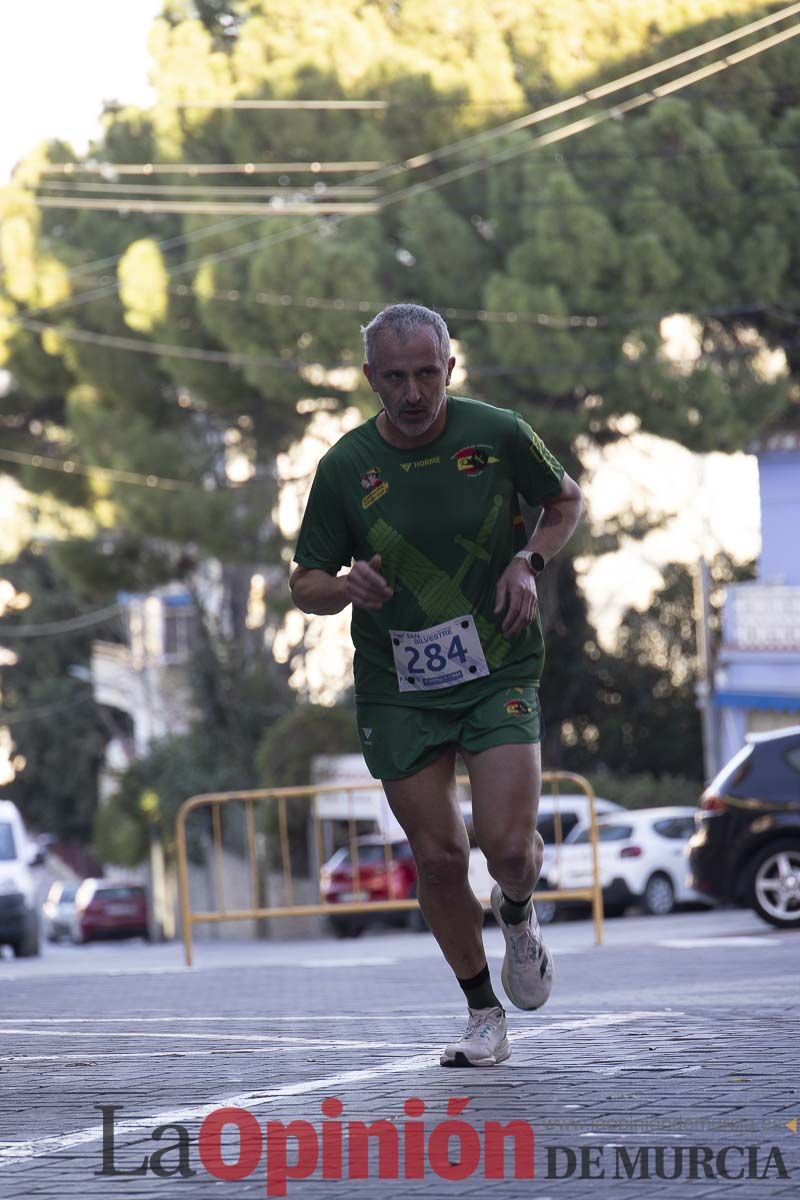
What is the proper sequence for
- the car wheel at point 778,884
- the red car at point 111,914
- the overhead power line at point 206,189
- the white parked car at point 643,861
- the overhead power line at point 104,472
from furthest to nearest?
the red car at point 111,914
the overhead power line at point 104,472
the overhead power line at point 206,189
the white parked car at point 643,861
the car wheel at point 778,884

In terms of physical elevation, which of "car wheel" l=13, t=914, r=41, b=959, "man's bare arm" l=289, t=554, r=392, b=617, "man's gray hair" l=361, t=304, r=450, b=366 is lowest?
"car wheel" l=13, t=914, r=41, b=959

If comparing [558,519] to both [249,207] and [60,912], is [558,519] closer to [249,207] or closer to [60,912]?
[249,207]

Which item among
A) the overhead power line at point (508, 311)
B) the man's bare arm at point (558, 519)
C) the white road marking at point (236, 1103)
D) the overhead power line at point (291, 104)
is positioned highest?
the overhead power line at point (291, 104)

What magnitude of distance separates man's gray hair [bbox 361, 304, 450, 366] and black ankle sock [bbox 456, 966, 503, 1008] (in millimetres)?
1636

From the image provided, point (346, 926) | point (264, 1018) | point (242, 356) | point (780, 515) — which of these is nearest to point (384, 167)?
point (242, 356)

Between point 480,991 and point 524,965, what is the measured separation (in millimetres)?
139

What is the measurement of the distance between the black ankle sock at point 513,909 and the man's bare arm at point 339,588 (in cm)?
88

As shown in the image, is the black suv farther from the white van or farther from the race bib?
the race bib

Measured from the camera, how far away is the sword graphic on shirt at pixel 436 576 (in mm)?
5719

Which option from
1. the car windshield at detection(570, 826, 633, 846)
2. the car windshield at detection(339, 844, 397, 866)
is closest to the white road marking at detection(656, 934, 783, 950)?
the car windshield at detection(339, 844, 397, 866)

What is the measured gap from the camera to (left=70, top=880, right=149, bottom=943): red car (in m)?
49.4

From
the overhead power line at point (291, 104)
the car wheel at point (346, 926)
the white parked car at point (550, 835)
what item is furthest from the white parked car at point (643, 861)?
the overhead power line at point (291, 104)

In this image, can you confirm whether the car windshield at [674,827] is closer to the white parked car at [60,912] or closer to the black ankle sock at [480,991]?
the black ankle sock at [480,991]

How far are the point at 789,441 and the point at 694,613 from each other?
607 centimetres
